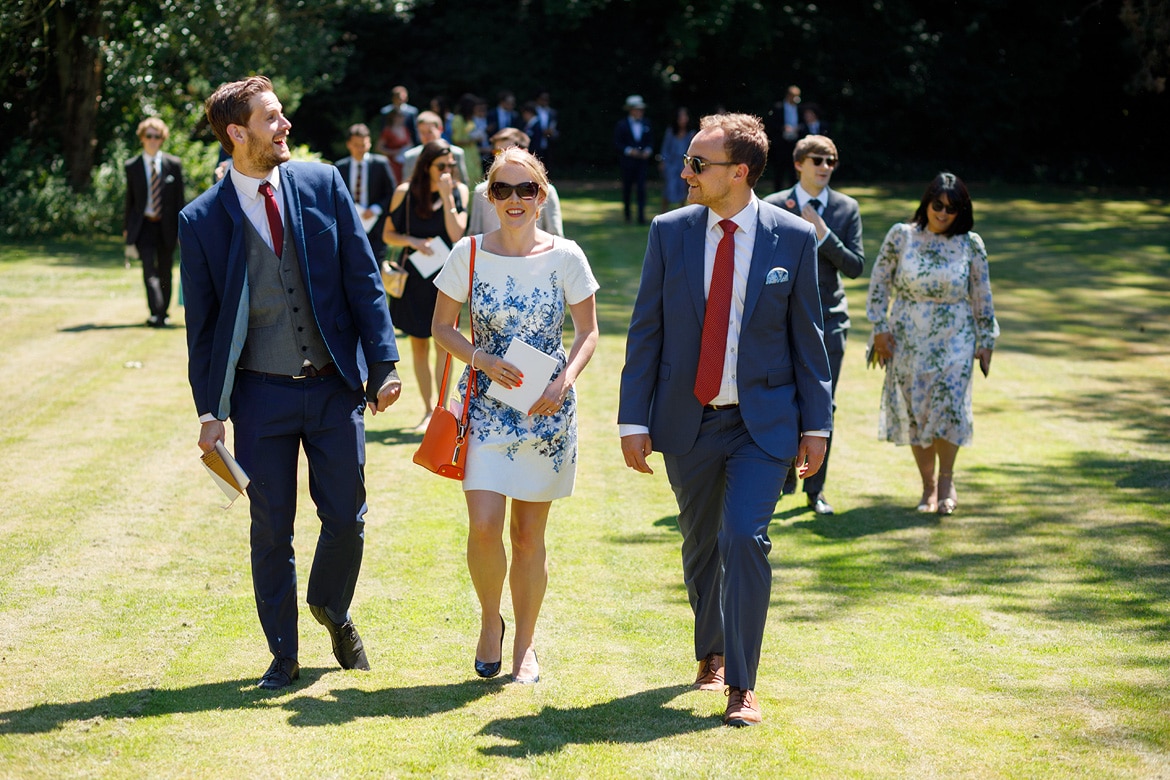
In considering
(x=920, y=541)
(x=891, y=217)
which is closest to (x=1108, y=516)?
(x=920, y=541)

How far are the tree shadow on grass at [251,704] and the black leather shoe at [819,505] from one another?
151 inches

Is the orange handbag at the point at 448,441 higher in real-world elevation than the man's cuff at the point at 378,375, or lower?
lower

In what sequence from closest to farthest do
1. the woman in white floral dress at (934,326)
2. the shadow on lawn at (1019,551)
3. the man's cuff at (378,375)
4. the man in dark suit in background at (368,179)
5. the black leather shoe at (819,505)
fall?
the man's cuff at (378,375) → the shadow on lawn at (1019,551) → the woman in white floral dress at (934,326) → the black leather shoe at (819,505) → the man in dark suit in background at (368,179)

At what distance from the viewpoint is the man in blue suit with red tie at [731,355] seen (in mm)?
4773

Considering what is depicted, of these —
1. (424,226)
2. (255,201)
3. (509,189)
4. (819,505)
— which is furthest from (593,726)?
(424,226)

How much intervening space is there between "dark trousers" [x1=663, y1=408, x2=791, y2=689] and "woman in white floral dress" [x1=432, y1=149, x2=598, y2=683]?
1.63 feet

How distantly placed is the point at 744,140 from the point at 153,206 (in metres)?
10.9

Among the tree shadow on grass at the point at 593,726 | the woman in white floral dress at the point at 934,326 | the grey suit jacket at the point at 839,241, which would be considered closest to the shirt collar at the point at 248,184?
the tree shadow on grass at the point at 593,726

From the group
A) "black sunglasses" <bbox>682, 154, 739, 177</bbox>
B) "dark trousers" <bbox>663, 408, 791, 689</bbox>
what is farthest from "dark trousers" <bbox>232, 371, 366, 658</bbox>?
"black sunglasses" <bbox>682, 154, 739, 177</bbox>

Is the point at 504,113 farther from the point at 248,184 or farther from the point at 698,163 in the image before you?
the point at 698,163

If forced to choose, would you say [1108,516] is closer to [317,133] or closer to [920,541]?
[920,541]

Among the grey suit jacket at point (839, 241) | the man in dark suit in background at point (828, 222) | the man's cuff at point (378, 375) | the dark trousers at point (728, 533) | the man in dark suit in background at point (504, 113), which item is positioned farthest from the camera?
the man in dark suit in background at point (504, 113)

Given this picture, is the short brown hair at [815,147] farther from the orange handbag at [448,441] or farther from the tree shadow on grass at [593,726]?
the tree shadow on grass at [593,726]

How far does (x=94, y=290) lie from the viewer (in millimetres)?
16953
